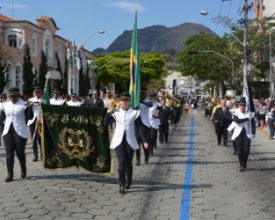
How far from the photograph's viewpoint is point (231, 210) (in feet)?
25.0

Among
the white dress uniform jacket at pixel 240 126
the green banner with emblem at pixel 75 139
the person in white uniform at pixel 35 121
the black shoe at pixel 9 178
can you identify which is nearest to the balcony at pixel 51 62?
the person in white uniform at pixel 35 121

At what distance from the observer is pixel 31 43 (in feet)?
154

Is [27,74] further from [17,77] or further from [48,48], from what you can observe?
[48,48]

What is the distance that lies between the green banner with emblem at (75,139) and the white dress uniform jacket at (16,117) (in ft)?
1.22

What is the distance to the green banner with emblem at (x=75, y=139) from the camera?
9.47 metres

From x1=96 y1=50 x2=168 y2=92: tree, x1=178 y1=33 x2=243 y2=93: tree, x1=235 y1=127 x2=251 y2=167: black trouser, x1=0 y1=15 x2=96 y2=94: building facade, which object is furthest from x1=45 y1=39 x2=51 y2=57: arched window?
x1=235 y1=127 x2=251 y2=167: black trouser

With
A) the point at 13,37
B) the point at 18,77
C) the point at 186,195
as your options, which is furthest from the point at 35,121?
the point at 13,37

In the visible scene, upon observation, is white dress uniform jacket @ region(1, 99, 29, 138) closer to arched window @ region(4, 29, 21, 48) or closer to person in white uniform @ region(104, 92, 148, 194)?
person in white uniform @ region(104, 92, 148, 194)

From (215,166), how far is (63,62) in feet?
150

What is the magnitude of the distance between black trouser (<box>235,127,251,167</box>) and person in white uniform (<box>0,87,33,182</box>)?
4.73 m

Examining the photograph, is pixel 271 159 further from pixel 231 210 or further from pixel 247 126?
pixel 231 210

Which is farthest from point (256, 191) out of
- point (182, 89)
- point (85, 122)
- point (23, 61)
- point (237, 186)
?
point (182, 89)

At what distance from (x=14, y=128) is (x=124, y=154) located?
7.51 feet

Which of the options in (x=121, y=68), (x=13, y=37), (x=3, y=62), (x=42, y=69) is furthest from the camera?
(x=121, y=68)
